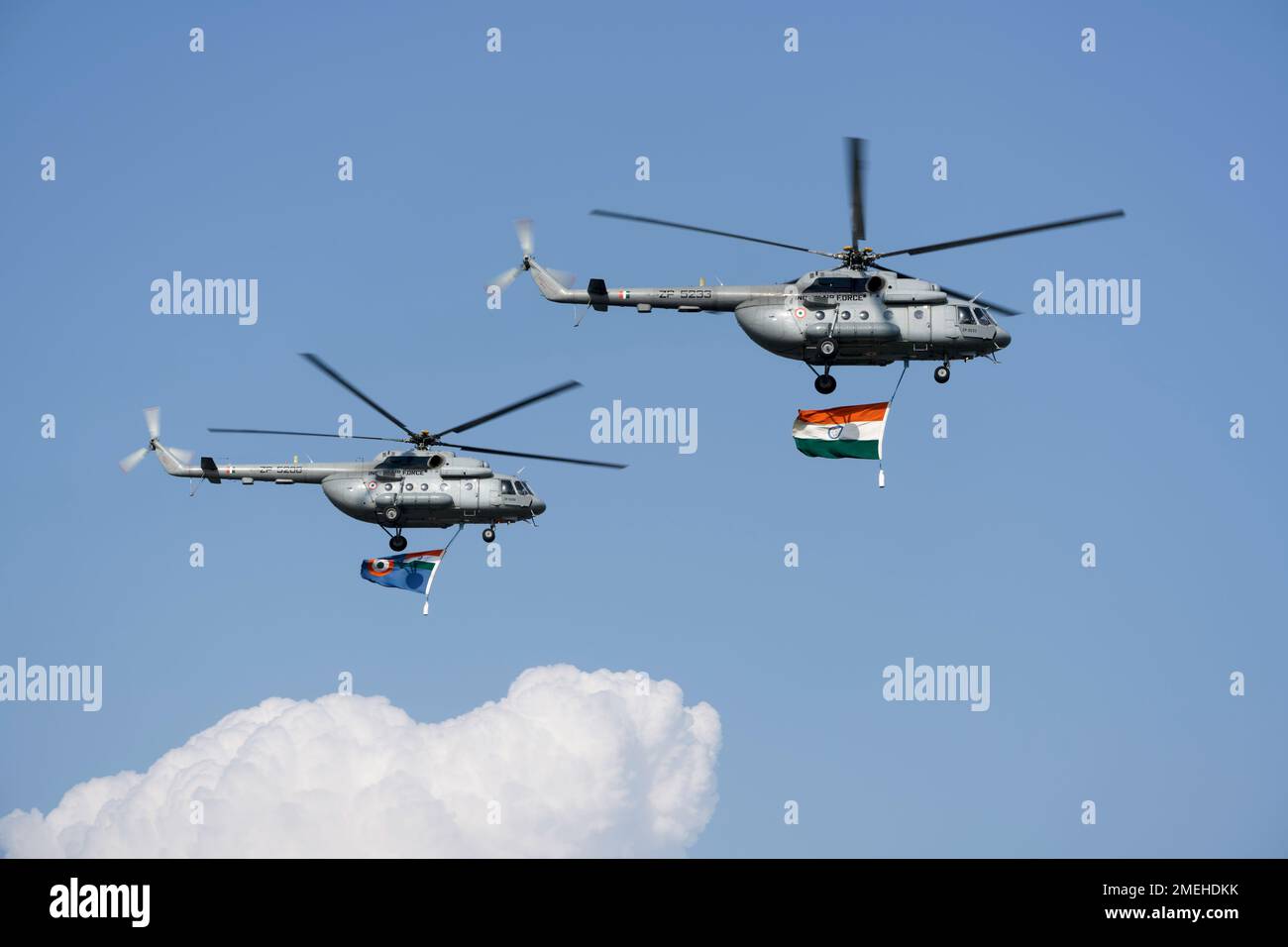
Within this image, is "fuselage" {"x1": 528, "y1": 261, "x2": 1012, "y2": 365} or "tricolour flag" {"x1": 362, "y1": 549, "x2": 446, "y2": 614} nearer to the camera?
"fuselage" {"x1": 528, "y1": 261, "x2": 1012, "y2": 365}

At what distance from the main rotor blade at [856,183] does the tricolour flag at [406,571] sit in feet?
81.7

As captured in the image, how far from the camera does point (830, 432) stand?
279 feet

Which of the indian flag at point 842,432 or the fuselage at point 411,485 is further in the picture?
the fuselage at point 411,485

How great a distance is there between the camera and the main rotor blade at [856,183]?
A: 72375mm

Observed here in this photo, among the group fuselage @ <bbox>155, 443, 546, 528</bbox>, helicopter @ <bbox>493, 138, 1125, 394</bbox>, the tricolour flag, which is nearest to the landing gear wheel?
helicopter @ <bbox>493, 138, 1125, 394</bbox>

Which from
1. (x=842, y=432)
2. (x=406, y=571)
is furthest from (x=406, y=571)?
(x=842, y=432)

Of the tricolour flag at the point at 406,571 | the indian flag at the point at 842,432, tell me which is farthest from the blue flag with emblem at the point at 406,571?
the indian flag at the point at 842,432

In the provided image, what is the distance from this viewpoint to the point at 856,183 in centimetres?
7450

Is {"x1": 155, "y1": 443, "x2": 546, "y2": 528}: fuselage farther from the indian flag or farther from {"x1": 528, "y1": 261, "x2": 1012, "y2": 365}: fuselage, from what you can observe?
{"x1": 528, "y1": 261, "x2": 1012, "y2": 365}: fuselage

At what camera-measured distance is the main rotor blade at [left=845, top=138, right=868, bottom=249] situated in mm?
72375

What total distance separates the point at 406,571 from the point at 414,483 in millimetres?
6990

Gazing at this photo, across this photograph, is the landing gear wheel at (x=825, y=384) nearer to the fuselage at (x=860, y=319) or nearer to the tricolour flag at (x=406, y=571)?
the fuselage at (x=860, y=319)

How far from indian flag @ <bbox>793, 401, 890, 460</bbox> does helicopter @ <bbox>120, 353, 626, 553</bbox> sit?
8065 millimetres

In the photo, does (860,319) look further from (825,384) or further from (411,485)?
(411,485)
